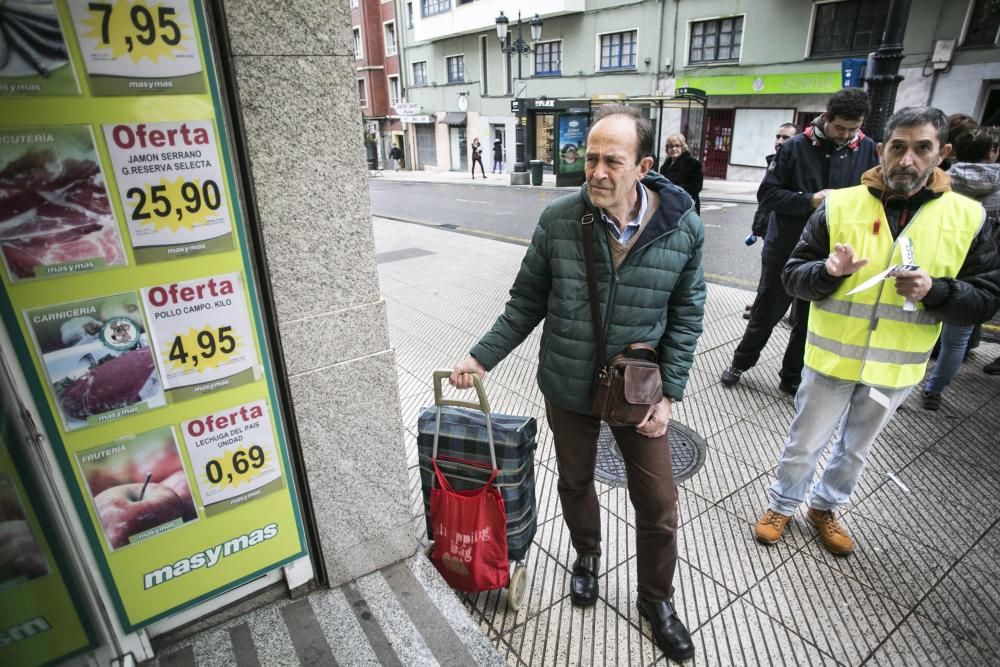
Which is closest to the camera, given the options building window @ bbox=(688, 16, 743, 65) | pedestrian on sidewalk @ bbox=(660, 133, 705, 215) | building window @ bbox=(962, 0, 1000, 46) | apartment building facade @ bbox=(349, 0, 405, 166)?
pedestrian on sidewalk @ bbox=(660, 133, 705, 215)

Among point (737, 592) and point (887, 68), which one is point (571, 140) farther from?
point (737, 592)

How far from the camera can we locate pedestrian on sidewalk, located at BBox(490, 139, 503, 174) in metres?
29.0

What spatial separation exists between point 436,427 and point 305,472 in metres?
0.55

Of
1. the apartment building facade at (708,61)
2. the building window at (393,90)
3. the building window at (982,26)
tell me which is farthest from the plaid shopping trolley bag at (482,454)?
the building window at (393,90)

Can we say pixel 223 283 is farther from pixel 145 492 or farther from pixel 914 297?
pixel 914 297

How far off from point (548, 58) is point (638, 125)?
28.3m

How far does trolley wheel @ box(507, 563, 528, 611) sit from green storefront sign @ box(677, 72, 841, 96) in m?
21.1

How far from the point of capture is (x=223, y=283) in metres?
1.91

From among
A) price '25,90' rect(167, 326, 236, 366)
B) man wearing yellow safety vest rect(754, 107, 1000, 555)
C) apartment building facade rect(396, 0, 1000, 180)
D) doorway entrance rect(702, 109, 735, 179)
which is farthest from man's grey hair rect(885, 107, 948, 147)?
doorway entrance rect(702, 109, 735, 179)

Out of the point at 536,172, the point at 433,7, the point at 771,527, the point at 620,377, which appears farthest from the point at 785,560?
the point at 433,7

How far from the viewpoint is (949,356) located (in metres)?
4.17

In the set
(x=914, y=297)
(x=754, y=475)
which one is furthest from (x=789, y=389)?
(x=914, y=297)

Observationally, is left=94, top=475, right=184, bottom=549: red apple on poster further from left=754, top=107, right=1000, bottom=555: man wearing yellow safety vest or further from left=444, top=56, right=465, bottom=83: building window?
left=444, top=56, right=465, bottom=83: building window

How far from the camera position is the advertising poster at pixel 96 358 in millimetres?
1660
